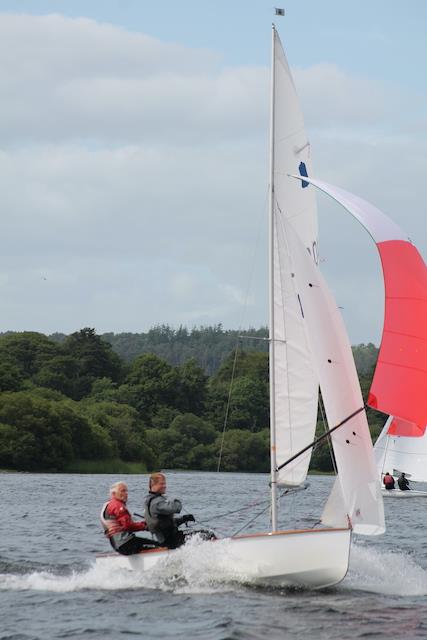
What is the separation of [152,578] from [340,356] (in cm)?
452

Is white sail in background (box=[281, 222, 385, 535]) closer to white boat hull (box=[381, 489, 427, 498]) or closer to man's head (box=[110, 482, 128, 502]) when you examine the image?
man's head (box=[110, 482, 128, 502])

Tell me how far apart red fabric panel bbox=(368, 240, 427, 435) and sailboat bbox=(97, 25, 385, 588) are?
0.96 m

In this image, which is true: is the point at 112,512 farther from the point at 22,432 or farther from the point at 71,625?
the point at 22,432

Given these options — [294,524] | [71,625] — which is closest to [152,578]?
[71,625]

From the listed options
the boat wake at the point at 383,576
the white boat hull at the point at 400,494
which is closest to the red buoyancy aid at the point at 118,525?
the boat wake at the point at 383,576

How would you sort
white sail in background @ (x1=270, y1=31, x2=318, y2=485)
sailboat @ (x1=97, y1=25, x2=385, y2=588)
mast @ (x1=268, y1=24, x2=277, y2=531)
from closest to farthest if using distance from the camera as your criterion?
1. sailboat @ (x1=97, y1=25, x2=385, y2=588)
2. mast @ (x1=268, y1=24, x2=277, y2=531)
3. white sail in background @ (x1=270, y1=31, x2=318, y2=485)

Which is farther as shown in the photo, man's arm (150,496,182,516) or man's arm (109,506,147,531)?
man's arm (109,506,147,531)

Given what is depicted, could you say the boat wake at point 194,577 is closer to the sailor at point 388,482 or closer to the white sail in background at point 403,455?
the sailor at point 388,482

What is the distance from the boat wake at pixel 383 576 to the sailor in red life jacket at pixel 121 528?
332 cm

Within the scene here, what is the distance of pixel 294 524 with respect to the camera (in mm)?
33906

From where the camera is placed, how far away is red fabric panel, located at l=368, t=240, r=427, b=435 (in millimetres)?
17797

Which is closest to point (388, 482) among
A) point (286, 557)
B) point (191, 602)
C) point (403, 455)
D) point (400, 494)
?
point (400, 494)

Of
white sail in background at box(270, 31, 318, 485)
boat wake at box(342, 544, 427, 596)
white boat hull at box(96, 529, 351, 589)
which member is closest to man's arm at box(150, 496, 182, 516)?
white boat hull at box(96, 529, 351, 589)

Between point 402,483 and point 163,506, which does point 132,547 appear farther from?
point 402,483
